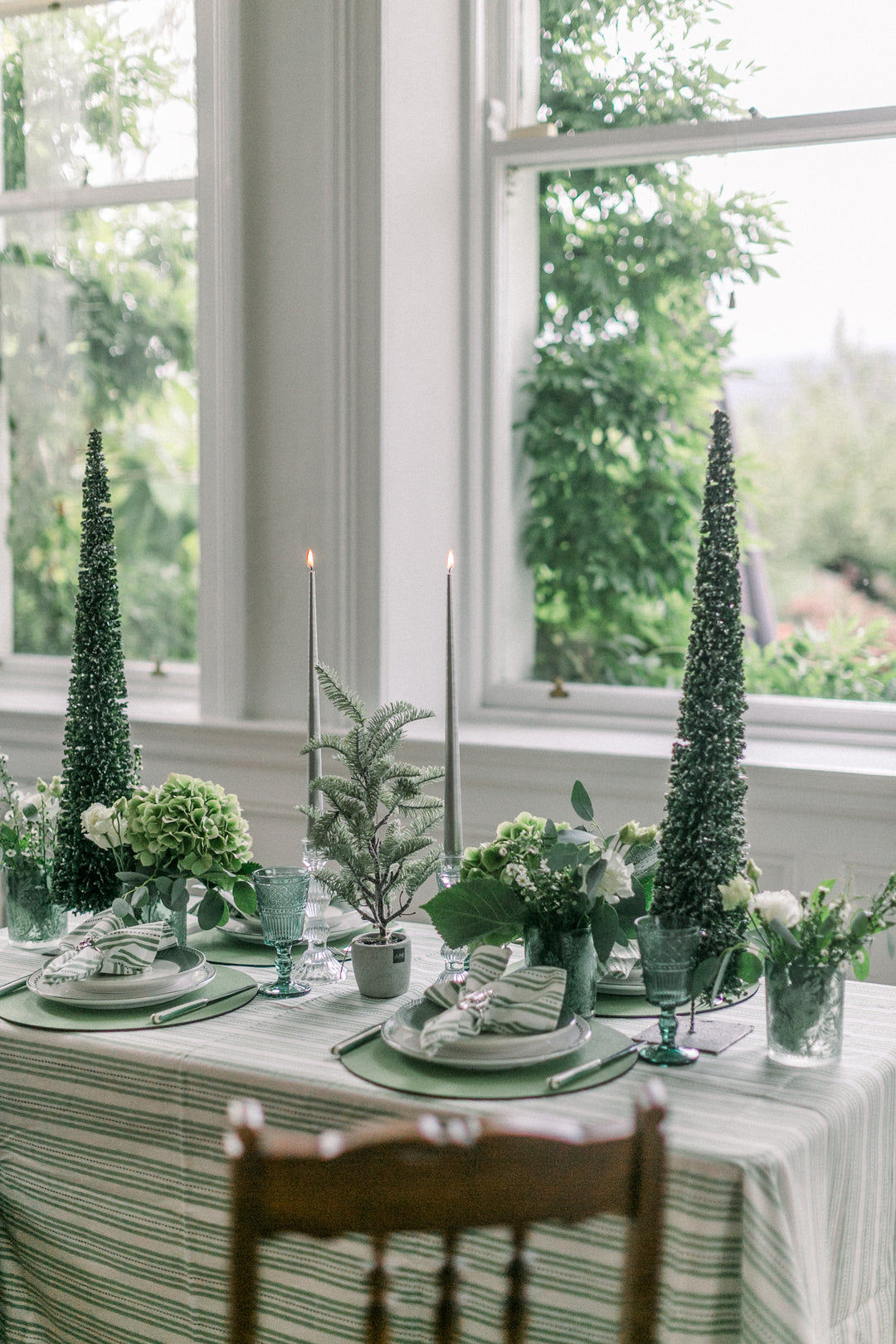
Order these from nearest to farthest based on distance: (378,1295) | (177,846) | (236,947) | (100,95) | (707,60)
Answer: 1. (378,1295)
2. (177,846)
3. (236,947)
4. (707,60)
5. (100,95)

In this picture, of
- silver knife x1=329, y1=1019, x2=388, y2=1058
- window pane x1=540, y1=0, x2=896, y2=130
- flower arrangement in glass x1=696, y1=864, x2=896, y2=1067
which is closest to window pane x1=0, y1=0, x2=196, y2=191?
window pane x1=540, y1=0, x2=896, y2=130

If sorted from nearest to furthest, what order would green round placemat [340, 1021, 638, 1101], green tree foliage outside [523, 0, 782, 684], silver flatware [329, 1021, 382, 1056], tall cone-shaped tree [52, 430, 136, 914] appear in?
1. green round placemat [340, 1021, 638, 1101]
2. silver flatware [329, 1021, 382, 1056]
3. tall cone-shaped tree [52, 430, 136, 914]
4. green tree foliage outside [523, 0, 782, 684]

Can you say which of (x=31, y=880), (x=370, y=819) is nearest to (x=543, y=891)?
(x=370, y=819)

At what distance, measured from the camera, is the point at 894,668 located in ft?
7.93

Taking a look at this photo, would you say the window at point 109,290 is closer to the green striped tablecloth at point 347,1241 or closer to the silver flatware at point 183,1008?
the silver flatware at point 183,1008

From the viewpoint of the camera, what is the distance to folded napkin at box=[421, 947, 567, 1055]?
1.28 m

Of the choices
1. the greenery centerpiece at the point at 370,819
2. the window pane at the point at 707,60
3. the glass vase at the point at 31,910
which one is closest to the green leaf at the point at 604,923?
the greenery centerpiece at the point at 370,819

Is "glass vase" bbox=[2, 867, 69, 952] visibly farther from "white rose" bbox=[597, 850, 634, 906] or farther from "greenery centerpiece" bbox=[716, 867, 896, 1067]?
"greenery centerpiece" bbox=[716, 867, 896, 1067]

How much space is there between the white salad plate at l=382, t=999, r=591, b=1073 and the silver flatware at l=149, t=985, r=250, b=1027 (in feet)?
0.79

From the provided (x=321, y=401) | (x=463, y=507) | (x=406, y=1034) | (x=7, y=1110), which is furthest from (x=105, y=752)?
(x=463, y=507)

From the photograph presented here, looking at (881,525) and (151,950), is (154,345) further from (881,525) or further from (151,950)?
(151,950)

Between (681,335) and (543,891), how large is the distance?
1515mm

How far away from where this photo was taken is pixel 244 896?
1651mm

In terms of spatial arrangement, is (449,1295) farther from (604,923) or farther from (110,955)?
(110,955)
